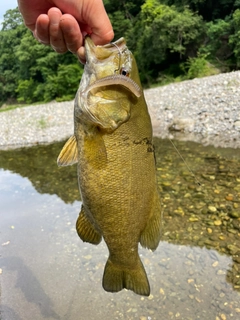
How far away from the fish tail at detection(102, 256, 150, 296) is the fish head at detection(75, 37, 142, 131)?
112 centimetres

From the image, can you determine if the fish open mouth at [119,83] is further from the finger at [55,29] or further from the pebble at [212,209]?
the pebble at [212,209]

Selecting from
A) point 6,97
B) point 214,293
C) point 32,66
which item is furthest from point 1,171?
point 6,97

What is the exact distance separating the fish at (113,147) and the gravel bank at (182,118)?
9.63 metres

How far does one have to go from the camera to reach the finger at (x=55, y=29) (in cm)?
265

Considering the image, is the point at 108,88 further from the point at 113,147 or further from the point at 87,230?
the point at 87,230

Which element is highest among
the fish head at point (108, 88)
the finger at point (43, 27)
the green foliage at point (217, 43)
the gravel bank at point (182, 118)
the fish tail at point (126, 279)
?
the finger at point (43, 27)

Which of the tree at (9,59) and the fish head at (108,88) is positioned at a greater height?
the fish head at (108,88)

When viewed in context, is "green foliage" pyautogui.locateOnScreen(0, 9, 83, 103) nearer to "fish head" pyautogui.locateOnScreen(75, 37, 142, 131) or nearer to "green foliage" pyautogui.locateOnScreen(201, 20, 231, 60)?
"green foliage" pyautogui.locateOnScreen(201, 20, 231, 60)

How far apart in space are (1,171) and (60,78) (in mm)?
28803

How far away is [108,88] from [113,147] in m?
0.41

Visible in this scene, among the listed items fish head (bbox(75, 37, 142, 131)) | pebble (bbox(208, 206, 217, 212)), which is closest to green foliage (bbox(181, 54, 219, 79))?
pebble (bbox(208, 206, 217, 212))

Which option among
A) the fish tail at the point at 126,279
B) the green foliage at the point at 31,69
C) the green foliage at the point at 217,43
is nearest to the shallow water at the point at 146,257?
the fish tail at the point at 126,279

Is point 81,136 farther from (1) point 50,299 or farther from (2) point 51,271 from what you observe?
(2) point 51,271

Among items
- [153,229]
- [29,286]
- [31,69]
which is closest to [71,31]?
[153,229]
